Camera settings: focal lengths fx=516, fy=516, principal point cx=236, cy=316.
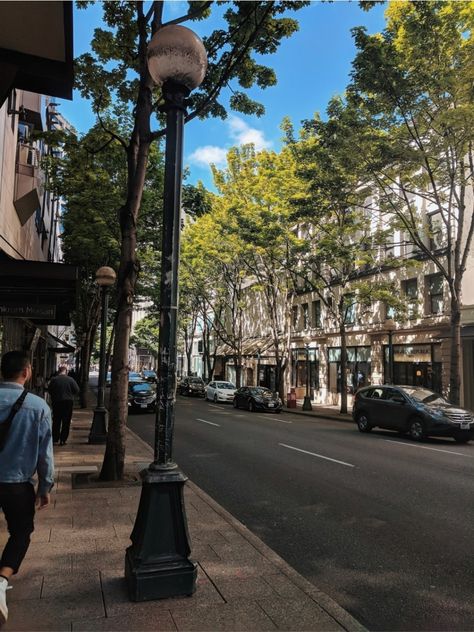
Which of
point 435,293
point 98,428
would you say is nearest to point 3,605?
point 98,428

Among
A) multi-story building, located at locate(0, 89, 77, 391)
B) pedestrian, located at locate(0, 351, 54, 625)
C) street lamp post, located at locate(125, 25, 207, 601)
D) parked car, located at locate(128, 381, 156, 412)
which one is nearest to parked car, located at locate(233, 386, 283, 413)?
parked car, located at locate(128, 381, 156, 412)

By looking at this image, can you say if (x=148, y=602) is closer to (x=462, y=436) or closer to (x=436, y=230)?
(x=462, y=436)

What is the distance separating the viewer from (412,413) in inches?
606

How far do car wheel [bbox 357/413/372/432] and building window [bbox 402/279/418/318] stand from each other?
816 centimetres

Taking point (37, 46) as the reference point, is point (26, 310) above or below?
below

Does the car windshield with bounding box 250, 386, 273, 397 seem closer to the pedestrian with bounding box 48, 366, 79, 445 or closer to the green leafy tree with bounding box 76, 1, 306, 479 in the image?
the pedestrian with bounding box 48, 366, 79, 445

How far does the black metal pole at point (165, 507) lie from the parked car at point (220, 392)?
30.0m

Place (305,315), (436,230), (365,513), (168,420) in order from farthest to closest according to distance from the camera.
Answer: (305,315), (436,230), (365,513), (168,420)

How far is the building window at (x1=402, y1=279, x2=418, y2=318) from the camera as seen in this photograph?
2446 centimetres

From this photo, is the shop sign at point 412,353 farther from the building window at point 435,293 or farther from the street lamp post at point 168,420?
the street lamp post at point 168,420

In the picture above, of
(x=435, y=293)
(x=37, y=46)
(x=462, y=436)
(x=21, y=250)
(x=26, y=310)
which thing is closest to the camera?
(x=37, y=46)

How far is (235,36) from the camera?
9.02 meters

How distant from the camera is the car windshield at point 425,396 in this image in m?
15.6

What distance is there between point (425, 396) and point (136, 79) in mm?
12030
